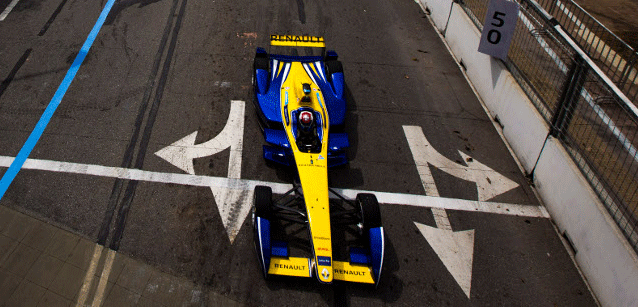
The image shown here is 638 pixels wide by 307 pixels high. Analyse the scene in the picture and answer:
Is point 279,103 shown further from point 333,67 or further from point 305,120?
point 333,67

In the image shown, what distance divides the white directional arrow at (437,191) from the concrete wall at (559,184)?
757 millimetres

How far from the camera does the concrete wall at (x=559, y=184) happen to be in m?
6.59

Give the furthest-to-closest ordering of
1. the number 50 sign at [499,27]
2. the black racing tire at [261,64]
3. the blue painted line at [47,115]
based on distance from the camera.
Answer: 1. the black racing tire at [261,64]
2. the number 50 sign at [499,27]
3. the blue painted line at [47,115]

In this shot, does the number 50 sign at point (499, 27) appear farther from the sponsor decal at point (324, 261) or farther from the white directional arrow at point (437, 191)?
the sponsor decal at point (324, 261)

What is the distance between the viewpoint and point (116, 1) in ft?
41.2

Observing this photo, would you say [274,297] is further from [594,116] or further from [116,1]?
[116,1]

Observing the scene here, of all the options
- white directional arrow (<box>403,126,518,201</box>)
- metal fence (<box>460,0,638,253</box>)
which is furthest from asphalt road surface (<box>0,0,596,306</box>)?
metal fence (<box>460,0,638,253</box>)

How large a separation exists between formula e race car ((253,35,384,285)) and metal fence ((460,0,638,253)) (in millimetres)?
3426

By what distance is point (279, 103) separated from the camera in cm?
868

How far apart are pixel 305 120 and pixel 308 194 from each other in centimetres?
134

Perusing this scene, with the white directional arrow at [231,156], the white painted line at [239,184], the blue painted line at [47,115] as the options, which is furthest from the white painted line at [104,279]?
the blue painted line at [47,115]

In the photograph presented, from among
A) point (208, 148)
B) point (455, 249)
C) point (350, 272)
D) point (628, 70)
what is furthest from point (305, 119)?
point (628, 70)

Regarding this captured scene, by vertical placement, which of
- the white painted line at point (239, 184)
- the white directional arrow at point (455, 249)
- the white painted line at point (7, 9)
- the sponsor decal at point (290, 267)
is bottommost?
the white directional arrow at point (455, 249)

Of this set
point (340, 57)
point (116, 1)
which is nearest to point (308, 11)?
point (340, 57)
